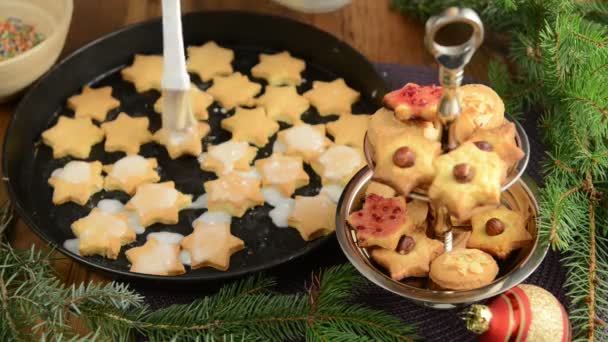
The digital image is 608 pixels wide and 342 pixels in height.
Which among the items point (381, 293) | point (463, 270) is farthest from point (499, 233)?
point (381, 293)

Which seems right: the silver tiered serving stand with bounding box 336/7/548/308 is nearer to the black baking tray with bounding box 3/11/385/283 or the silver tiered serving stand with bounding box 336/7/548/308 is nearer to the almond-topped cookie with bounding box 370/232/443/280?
the almond-topped cookie with bounding box 370/232/443/280

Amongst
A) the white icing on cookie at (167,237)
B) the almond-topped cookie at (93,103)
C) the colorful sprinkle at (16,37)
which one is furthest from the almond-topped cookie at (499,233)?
the colorful sprinkle at (16,37)

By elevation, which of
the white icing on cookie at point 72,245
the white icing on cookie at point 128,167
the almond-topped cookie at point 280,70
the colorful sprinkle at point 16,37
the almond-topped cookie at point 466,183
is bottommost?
the white icing on cookie at point 72,245

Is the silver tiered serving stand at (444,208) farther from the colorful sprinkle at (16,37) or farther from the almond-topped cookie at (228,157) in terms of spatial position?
the colorful sprinkle at (16,37)

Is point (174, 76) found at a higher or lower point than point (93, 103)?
higher

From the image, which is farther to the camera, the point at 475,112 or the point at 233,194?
the point at 233,194

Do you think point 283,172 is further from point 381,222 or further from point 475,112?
point 475,112

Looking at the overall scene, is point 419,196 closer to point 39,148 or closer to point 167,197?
point 167,197
